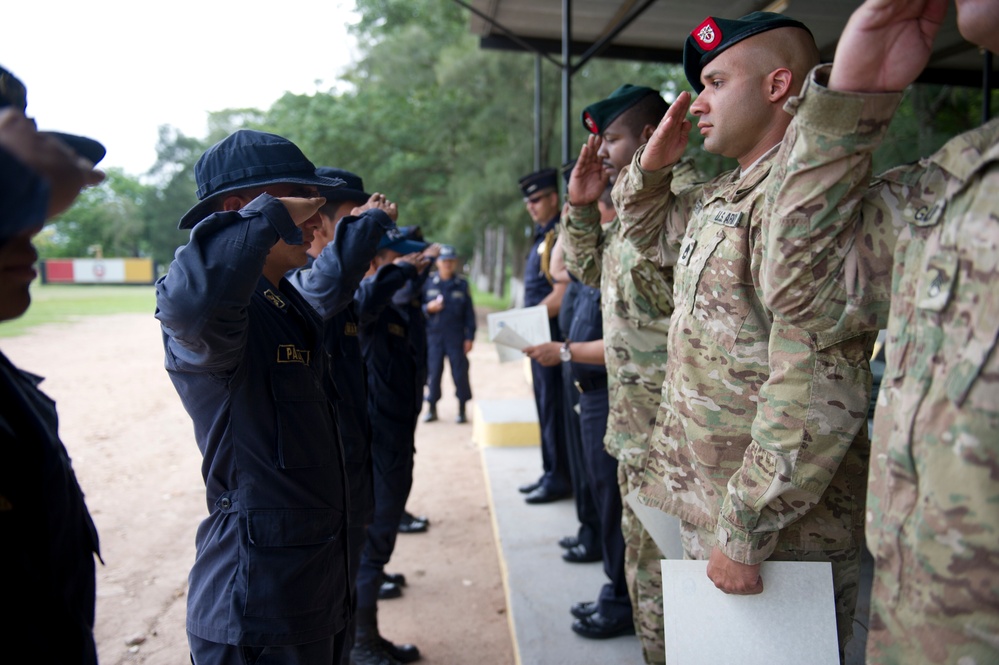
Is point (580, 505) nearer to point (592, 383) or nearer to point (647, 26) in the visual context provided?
point (592, 383)

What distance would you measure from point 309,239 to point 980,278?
5.13 feet

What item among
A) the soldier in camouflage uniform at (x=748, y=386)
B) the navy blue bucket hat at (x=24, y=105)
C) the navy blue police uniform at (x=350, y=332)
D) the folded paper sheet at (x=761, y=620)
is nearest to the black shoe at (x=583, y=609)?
the navy blue police uniform at (x=350, y=332)

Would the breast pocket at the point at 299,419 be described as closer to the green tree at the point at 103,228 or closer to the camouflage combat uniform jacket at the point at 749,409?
the camouflage combat uniform jacket at the point at 749,409

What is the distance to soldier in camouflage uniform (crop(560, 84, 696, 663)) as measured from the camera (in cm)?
253

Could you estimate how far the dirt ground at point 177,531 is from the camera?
11.6 feet

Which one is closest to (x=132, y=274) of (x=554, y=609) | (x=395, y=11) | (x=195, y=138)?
(x=195, y=138)

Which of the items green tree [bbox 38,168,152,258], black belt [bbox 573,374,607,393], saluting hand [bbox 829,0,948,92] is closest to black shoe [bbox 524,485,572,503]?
black belt [bbox 573,374,607,393]

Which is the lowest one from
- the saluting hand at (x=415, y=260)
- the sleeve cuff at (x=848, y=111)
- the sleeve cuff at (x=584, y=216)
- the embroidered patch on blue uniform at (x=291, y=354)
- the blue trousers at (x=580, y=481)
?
the blue trousers at (x=580, y=481)

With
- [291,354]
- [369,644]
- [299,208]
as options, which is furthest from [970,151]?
[369,644]

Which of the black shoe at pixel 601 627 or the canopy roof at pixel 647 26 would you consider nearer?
the black shoe at pixel 601 627

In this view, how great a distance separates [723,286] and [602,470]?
1.53 meters

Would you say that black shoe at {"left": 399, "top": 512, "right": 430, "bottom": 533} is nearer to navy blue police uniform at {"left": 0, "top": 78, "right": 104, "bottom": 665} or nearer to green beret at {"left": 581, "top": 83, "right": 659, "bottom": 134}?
green beret at {"left": 581, "top": 83, "right": 659, "bottom": 134}

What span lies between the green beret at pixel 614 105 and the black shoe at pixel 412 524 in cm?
311

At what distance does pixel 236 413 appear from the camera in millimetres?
1743
